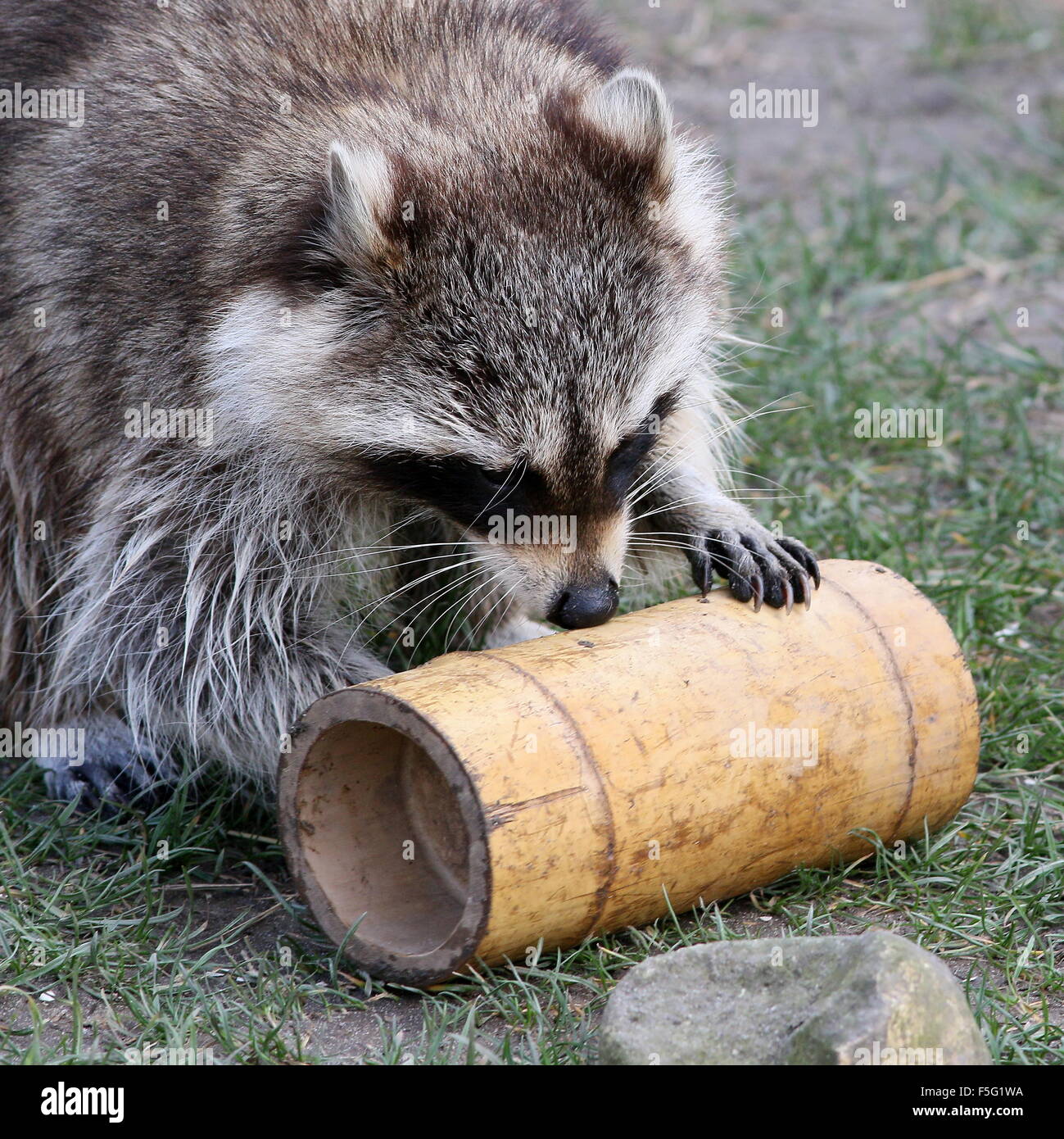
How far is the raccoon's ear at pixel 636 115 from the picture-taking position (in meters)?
4.05

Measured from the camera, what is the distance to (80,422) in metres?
4.47

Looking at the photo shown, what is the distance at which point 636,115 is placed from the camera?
13.3 feet

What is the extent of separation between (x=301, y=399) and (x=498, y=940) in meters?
1.52

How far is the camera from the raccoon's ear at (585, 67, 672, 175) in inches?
160

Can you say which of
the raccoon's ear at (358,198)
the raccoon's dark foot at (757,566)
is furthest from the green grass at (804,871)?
the raccoon's ear at (358,198)

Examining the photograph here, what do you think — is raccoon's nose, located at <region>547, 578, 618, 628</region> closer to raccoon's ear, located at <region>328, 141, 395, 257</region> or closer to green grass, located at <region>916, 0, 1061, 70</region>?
raccoon's ear, located at <region>328, 141, 395, 257</region>

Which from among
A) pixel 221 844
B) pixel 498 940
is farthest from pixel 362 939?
pixel 221 844

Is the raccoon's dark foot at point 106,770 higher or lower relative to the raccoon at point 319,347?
lower

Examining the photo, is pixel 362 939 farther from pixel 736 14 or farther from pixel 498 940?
pixel 736 14

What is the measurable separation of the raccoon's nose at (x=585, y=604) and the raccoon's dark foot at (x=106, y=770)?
1.51 m

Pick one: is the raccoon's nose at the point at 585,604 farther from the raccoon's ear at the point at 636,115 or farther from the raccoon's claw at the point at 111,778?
the raccoon's claw at the point at 111,778

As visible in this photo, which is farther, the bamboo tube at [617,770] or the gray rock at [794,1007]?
the bamboo tube at [617,770]
